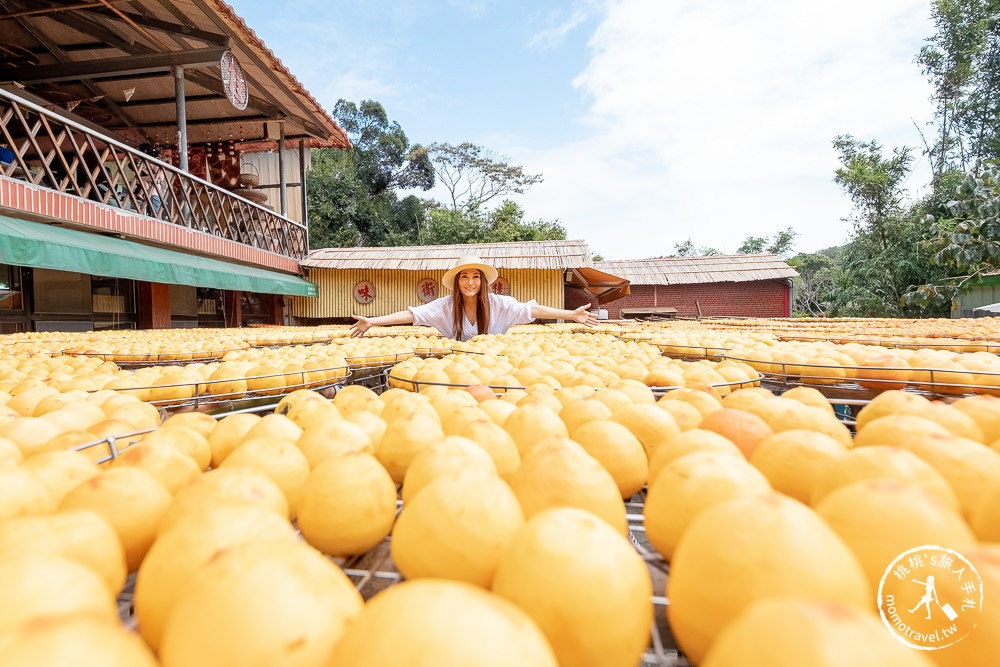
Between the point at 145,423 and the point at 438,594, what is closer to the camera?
the point at 438,594

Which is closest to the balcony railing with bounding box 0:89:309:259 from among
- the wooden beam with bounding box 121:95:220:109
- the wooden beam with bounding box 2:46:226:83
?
the wooden beam with bounding box 2:46:226:83

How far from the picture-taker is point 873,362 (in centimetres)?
192

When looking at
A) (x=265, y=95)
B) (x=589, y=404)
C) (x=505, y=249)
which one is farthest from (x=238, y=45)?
(x=589, y=404)

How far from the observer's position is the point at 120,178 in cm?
1026

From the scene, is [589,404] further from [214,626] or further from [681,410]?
[214,626]

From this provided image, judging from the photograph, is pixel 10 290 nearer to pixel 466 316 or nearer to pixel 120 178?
pixel 120 178

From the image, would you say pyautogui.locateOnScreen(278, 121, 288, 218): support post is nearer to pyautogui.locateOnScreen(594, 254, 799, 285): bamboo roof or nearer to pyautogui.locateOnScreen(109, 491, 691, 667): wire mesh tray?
pyautogui.locateOnScreen(594, 254, 799, 285): bamboo roof

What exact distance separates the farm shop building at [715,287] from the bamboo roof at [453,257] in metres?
5.64

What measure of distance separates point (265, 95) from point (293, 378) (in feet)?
37.3

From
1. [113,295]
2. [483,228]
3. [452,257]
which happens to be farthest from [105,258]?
[483,228]

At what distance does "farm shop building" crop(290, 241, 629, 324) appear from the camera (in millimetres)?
13680

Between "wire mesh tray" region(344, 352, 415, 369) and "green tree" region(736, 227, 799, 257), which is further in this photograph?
"green tree" region(736, 227, 799, 257)

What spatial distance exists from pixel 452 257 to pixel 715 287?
37.2 ft

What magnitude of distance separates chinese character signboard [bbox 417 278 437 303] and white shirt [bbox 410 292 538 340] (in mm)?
8654
